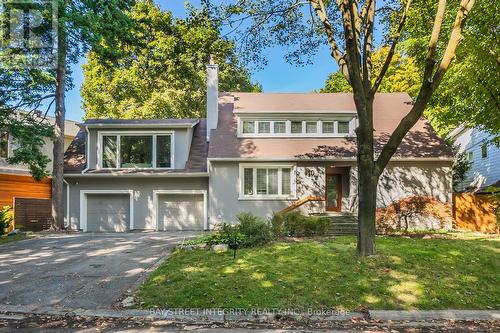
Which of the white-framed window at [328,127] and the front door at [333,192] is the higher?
the white-framed window at [328,127]

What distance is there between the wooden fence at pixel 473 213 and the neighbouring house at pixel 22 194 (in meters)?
19.1

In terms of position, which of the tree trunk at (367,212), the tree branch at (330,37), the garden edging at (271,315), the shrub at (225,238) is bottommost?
the garden edging at (271,315)

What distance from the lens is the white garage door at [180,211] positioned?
53.7 ft

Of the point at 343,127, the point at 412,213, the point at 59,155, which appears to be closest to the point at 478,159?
the point at 412,213

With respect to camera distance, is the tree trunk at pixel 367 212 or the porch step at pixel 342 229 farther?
the porch step at pixel 342 229

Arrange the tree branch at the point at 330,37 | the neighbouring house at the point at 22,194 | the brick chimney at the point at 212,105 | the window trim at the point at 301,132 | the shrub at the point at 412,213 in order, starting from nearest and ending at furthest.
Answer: the tree branch at the point at 330,37 < the shrub at the point at 412,213 < the neighbouring house at the point at 22,194 < the window trim at the point at 301,132 < the brick chimney at the point at 212,105

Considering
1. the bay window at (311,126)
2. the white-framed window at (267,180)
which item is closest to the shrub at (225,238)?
the white-framed window at (267,180)

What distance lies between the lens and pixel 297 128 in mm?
16484

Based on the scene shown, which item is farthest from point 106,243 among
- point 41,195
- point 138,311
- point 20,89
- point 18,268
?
point 41,195

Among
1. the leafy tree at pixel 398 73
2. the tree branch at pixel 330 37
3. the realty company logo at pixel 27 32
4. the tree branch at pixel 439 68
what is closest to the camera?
the tree branch at pixel 439 68

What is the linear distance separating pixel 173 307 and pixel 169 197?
11458 millimetres

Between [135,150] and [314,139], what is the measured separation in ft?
28.6

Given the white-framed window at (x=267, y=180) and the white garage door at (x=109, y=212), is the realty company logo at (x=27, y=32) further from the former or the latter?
the white-framed window at (x=267, y=180)

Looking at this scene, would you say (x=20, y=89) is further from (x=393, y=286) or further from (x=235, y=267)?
(x=393, y=286)
